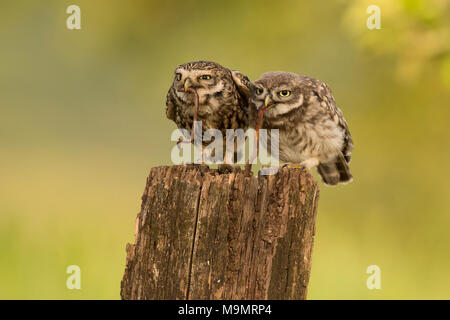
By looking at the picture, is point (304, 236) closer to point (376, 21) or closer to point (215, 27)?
point (376, 21)

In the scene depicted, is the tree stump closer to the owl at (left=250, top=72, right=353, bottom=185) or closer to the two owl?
the two owl

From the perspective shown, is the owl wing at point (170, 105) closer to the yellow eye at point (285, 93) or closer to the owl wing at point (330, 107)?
the yellow eye at point (285, 93)

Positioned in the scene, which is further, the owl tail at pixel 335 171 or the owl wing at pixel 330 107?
the owl tail at pixel 335 171

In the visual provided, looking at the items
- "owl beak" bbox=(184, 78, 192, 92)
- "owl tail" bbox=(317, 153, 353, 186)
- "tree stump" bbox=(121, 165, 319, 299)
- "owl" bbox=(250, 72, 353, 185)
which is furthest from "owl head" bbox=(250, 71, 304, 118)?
A: "tree stump" bbox=(121, 165, 319, 299)

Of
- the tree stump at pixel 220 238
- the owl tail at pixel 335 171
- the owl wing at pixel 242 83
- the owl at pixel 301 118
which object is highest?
the owl wing at pixel 242 83

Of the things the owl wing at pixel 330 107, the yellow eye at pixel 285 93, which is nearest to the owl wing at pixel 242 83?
the yellow eye at pixel 285 93

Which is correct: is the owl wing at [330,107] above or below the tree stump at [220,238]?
above

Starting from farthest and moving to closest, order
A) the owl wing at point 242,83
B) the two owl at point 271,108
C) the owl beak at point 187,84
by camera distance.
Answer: the owl wing at point 242,83, the two owl at point 271,108, the owl beak at point 187,84

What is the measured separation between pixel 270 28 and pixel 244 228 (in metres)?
8.37

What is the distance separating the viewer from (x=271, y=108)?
434 cm

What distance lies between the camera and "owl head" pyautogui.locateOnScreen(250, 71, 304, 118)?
13.9ft

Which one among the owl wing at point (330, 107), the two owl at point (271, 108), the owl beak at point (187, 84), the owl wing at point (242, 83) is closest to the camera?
the owl beak at point (187, 84)

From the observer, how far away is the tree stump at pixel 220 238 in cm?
299

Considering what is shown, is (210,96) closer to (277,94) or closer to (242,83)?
(242,83)
